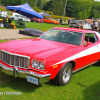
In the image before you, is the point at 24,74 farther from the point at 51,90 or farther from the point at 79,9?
the point at 79,9

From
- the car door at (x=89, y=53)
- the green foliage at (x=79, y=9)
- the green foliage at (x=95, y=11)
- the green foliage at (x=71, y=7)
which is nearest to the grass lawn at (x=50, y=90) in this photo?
the car door at (x=89, y=53)

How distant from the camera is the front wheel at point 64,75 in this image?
12.2ft

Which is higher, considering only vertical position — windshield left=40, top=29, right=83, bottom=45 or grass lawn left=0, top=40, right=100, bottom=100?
windshield left=40, top=29, right=83, bottom=45

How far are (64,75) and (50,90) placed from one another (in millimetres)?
574

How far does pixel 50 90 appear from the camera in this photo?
3.74m

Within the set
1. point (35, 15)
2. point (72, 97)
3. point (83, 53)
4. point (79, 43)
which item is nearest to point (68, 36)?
point (79, 43)

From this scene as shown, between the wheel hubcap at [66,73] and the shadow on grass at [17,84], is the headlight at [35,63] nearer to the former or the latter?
the shadow on grass at [17,84]

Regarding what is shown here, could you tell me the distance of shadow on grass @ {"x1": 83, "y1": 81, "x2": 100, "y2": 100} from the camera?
11.8 ft

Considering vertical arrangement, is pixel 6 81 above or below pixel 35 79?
below

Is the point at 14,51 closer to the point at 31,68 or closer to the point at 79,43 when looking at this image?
the point at 31,68

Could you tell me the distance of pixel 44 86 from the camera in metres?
3.94

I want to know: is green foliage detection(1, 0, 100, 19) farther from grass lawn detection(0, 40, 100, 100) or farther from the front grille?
the front grille

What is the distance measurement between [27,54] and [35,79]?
0.65 meters

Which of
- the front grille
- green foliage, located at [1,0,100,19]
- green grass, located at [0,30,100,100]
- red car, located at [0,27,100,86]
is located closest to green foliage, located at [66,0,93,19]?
green foliage, located at [1,0,100,19]
